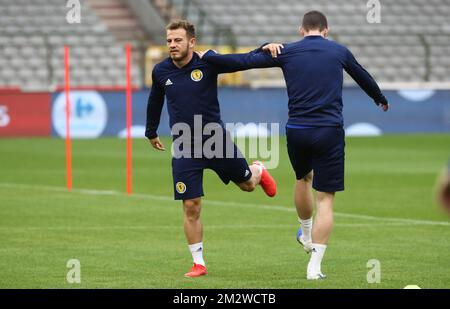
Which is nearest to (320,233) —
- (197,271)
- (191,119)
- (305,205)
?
(305,205)

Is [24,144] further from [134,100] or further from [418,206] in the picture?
[418,206]

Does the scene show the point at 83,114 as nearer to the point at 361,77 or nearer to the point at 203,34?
the point at 203,34

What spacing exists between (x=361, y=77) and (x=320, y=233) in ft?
4.32

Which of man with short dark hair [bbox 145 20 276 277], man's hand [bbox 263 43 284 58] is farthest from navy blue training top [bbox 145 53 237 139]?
man's hand [bbox 263 43 284 58]

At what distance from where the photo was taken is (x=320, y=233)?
29.5 ft

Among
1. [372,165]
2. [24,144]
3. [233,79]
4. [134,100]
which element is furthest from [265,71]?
[372,165]

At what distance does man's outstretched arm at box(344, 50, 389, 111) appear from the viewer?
9055mm

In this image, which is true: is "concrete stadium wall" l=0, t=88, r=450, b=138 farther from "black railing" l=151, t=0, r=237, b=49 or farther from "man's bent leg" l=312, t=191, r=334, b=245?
"man's bent leg" l=312, t=191, r=334, b=245

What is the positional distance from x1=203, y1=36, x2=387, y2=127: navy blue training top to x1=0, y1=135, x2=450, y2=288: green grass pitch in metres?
1.32

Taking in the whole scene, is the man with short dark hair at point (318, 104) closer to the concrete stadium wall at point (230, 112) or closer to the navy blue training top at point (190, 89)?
the navy blue training top at point (190, 89)

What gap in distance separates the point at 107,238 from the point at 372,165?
9968mm

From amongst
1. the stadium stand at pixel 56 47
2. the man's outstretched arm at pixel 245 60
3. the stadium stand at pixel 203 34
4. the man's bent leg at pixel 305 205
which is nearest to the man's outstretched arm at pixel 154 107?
the man's outstretched arm at pixel 245 60

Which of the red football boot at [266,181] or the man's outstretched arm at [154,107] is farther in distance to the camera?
the red football boot at [266,181]

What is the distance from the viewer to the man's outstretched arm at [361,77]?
29.7 ft
